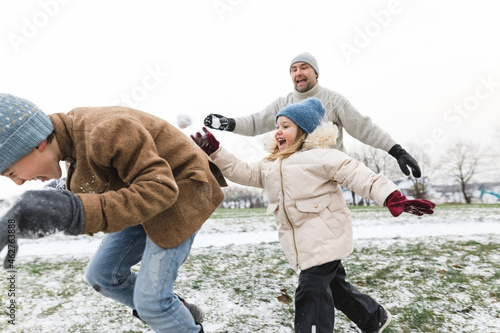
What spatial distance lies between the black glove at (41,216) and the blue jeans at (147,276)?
511 millimetres

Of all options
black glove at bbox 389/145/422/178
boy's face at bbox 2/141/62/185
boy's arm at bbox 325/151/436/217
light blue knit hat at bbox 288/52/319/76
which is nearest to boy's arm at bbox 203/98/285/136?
light blue knit hat at bbox 288/52/319/76

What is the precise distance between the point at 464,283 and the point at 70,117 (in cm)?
373

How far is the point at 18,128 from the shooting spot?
138 cm

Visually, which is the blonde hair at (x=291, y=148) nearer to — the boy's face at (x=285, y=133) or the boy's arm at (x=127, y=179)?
the boy's face at (x=285, y=133)

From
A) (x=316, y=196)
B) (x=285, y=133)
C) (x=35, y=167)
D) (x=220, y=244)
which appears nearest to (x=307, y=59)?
(x=285, y=133)

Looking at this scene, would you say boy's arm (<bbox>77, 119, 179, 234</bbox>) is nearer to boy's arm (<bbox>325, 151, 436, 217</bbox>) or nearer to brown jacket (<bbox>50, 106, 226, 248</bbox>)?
brown jacket (<bbox>50, 106, 226, 248</bbox>)

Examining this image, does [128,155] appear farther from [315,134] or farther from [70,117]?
[315,134]

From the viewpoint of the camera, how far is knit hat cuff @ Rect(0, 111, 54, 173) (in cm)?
138

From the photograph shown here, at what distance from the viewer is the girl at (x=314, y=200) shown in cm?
198

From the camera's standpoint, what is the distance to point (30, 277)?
3.79 meters

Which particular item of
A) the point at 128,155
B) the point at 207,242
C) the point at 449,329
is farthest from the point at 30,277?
the point at 449,329

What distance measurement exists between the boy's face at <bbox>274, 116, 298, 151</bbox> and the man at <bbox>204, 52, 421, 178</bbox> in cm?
64

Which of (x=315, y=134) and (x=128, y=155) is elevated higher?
(x=315, y=134)

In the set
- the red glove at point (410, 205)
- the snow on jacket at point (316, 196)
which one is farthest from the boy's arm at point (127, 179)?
the red glove at point (410, 205)
